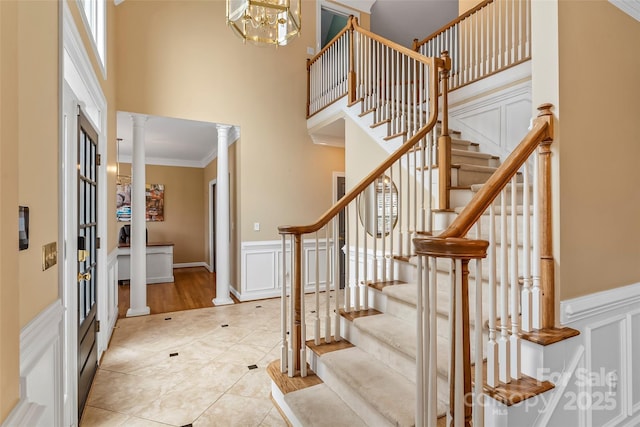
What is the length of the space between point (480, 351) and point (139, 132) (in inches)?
177

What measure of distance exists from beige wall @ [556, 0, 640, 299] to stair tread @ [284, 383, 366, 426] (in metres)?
1.26

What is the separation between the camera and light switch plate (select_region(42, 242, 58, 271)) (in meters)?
1.34

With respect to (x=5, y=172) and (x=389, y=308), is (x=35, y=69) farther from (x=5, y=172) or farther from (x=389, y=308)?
(x=389, y=308)

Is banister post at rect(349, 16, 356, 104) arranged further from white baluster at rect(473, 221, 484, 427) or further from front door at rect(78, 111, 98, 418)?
white baluster at rect(473, 221, 484, 427)

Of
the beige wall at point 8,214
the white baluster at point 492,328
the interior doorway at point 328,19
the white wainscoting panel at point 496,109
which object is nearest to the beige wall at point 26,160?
the beige wall at point 8,214

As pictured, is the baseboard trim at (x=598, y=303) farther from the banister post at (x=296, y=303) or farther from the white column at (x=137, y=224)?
the white column at (x=137, y=224)

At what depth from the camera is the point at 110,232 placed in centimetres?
353

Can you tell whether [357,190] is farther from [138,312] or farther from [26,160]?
[138,312]

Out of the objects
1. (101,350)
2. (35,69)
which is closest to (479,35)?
(35,69)

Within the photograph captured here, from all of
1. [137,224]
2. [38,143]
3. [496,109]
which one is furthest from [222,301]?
[496,109]

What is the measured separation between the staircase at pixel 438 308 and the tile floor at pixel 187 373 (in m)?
0.34

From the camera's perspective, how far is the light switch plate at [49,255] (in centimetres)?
134

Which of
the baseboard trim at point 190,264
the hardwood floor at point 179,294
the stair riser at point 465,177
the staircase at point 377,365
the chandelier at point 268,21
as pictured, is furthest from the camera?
the baseboard trim at point 190,264

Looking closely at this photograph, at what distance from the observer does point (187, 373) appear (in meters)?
2.71
